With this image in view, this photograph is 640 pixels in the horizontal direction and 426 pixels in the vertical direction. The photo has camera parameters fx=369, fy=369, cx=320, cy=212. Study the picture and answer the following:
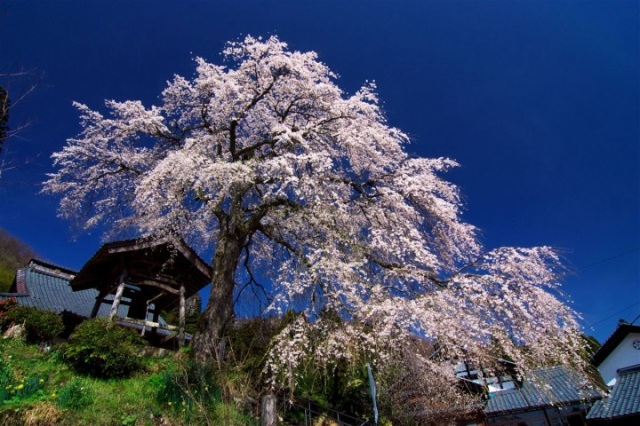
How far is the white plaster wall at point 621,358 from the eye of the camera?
53.4 feet

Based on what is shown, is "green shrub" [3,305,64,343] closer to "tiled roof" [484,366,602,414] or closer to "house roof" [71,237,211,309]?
"house roof" [71,237,211,309]

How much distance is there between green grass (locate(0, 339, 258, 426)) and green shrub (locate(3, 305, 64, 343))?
2.49 meters

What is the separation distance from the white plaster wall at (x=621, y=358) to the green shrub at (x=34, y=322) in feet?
72.7

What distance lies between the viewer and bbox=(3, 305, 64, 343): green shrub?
10.6 metres

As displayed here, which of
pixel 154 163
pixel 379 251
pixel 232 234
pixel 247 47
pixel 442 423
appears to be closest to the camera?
pixel 379 251

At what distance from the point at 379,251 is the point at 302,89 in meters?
5.32

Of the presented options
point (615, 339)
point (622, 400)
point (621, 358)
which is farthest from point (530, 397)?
point (615, 339)

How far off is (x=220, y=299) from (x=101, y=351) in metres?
2.68

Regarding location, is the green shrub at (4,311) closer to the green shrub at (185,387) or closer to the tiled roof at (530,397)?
the green shrub at (185,387)

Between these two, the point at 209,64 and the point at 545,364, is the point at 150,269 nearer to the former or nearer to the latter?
the point at 209,64

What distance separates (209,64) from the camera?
36.6ft

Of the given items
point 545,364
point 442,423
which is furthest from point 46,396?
point 442,423

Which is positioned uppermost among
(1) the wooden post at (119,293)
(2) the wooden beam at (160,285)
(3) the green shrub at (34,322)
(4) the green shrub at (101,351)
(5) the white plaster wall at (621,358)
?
(5) the white plaster wall at (621,358)

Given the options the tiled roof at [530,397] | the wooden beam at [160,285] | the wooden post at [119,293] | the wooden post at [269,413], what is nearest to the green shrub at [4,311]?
the wooden post at [119,293]
